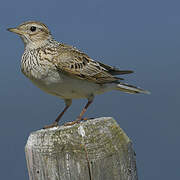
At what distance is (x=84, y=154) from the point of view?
136 inches

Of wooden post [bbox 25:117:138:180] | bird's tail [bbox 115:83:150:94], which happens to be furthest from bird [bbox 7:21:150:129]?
wooden post [bbox 25:117:138:180]

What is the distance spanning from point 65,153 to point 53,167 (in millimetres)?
177

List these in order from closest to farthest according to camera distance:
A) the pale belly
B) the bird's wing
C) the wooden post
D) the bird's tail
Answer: the wooden post, the pale belly, the bird's wing, the bird's tail

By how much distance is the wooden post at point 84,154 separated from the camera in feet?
11.3

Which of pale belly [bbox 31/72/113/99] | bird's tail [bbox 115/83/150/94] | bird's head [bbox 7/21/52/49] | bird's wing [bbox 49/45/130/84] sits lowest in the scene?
bird's tail [bbox 115/83/150/94]

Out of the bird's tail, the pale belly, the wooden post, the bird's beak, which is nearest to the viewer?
the wooden post

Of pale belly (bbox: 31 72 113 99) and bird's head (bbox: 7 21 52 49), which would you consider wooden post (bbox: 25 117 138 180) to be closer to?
pale belly (bbox: 31 72 113 99)

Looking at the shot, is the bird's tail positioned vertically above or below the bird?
below

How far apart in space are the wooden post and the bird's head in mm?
3658

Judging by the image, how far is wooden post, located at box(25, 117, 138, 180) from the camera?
3443mm

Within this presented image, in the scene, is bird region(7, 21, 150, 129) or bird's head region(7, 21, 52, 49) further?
bird's head region(7, 21, 52, 49)

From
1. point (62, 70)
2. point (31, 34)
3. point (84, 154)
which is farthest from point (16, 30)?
point (84, 154)

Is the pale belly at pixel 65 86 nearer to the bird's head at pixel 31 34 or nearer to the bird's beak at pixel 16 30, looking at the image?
the bird's head at pixel 31 34

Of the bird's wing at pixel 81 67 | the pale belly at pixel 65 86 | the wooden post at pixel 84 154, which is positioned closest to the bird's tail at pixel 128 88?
the bird's wing at pixel 81 67
